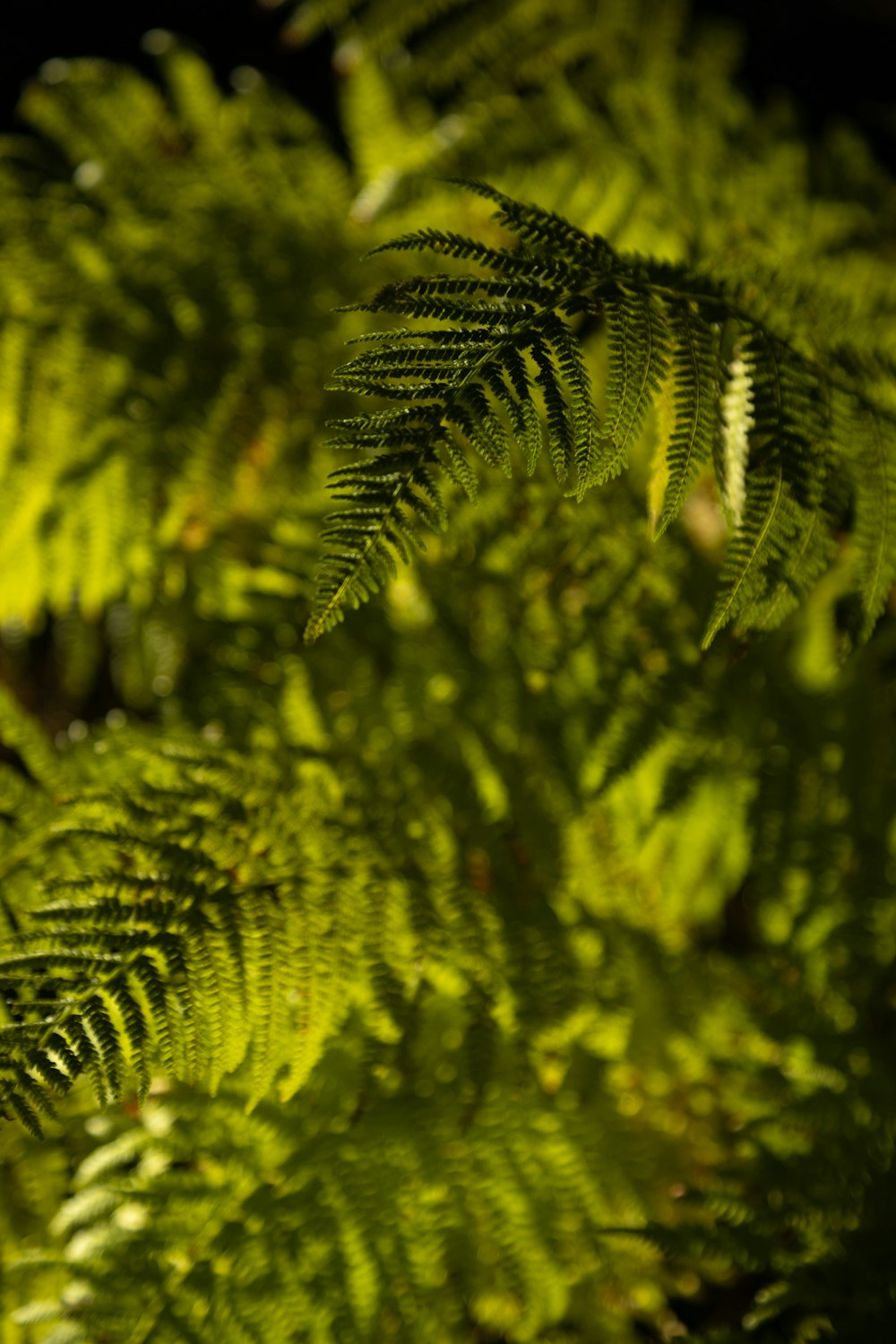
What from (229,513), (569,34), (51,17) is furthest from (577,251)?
(51,17)

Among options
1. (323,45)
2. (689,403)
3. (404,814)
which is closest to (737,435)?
(689,403)

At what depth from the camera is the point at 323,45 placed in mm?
Answer: 2260

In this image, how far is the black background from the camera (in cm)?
206

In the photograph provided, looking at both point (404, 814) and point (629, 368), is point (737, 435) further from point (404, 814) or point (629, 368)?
point (404, 814)

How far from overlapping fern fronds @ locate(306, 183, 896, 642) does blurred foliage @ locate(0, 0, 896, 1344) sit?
131mm

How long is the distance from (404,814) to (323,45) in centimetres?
208

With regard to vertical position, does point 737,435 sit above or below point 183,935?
above

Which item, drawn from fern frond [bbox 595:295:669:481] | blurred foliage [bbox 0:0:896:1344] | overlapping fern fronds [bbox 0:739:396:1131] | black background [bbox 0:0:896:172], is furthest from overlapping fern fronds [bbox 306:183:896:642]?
black background [bbox 0:0:896:172]

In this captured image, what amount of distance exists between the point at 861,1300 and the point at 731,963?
0.47m

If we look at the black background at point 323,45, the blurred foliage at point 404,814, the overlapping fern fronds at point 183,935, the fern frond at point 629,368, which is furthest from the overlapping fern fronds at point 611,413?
the black background at point 323,45

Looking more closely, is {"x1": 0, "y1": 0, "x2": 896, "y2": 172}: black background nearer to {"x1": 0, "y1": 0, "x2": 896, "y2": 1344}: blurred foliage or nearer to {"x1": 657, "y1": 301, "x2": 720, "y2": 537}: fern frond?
{"x1": 0, "y1": 0, "x2": 896, "y2": 1344}: blurred foliage

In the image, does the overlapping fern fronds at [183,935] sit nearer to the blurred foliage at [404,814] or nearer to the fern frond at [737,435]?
the blurred foliage at [404,814]

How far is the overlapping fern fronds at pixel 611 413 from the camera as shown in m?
0.61

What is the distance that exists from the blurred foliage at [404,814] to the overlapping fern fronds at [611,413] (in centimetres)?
13
